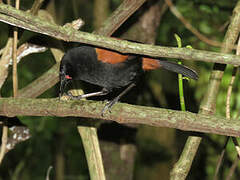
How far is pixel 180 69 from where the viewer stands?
234 cm

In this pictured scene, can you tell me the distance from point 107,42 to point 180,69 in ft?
3.55

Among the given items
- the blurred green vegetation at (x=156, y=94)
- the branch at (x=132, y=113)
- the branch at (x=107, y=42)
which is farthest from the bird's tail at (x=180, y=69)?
the branch at (x=107, y=42)

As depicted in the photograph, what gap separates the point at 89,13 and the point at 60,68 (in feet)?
13.9

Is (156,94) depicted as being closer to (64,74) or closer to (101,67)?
(101,67)

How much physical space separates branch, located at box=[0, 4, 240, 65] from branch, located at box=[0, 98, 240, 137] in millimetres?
293

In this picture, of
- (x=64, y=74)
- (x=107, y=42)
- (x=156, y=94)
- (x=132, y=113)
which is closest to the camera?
(x=107, y=42)

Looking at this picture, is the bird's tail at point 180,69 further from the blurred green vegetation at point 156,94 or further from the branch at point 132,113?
the branch at point 132,113

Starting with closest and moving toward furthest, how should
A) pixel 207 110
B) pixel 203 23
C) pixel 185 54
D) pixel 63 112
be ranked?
pixel 185 54 < pixel 63 112 < pixel 207 110 < pixel 203 23

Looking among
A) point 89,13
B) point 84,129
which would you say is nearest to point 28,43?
point 84,129

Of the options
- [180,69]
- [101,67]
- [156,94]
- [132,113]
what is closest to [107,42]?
[132,113]

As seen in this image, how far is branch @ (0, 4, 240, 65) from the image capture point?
131 centimetres

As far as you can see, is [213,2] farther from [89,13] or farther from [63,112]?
[89,13]

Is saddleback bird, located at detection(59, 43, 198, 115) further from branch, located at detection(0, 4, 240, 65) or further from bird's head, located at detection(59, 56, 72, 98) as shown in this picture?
branch, located at detection(0, 4, 240, 65)

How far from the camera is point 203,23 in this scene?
3504 mm
